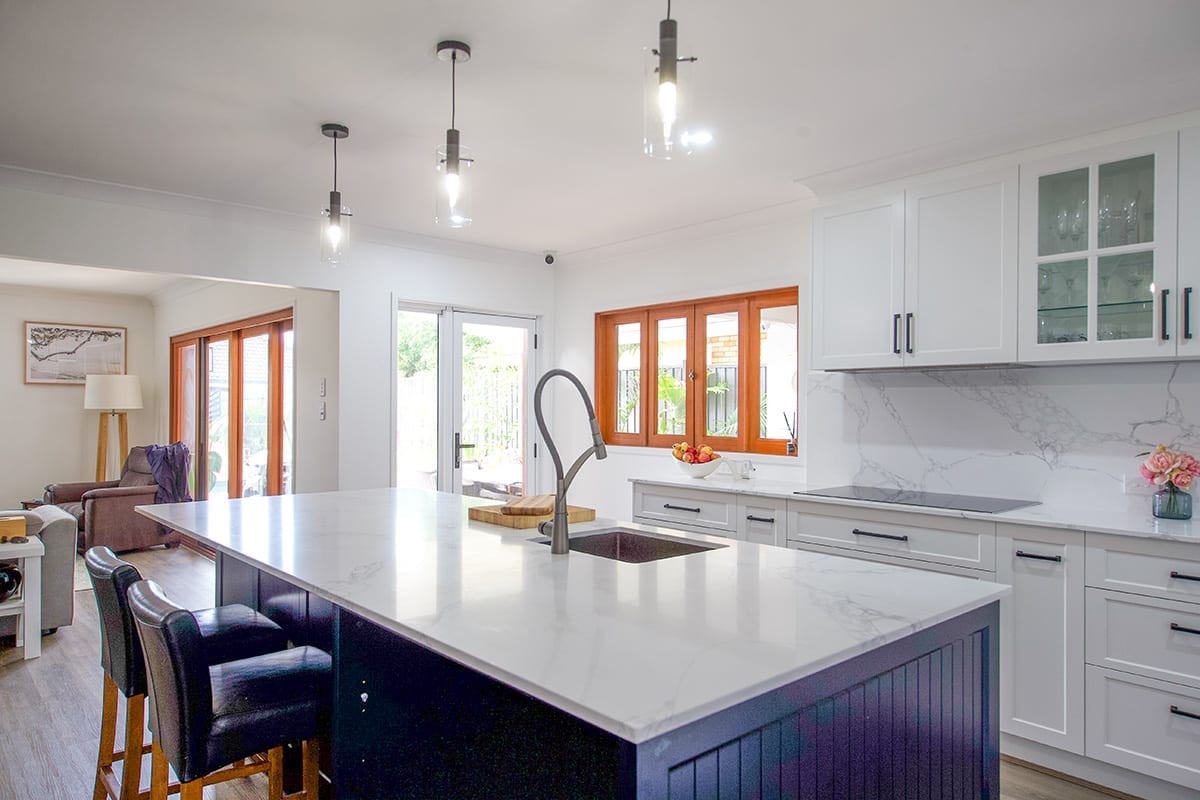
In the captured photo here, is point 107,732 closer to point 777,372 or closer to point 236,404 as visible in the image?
point 777,372

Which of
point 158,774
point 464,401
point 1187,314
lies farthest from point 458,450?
point 1187,314

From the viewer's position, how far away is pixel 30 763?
267 centimetres

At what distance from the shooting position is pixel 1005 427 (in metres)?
3.32

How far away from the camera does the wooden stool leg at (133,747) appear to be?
6.66 feet

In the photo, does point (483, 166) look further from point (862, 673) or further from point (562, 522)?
point (862, 673)

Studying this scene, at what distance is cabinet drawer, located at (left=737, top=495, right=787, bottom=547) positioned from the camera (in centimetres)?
345

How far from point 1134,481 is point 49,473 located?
9044mm

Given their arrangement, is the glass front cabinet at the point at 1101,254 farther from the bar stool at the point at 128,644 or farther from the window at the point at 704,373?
the bar stool at the point at 128,644

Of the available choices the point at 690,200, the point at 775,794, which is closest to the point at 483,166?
the point at 690,200

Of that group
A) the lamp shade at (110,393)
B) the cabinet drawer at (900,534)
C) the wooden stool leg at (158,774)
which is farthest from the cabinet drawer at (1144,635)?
the lamp shade at (110,393)

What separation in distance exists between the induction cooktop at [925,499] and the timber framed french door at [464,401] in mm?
2646

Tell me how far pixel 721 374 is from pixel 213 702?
11.6ft

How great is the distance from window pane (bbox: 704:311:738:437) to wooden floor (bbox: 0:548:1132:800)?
2348 millimetres

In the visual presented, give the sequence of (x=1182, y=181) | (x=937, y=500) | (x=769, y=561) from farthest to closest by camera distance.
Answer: (x=937, y=500)
(x=1182, y=181)
(x=769, y=561)
